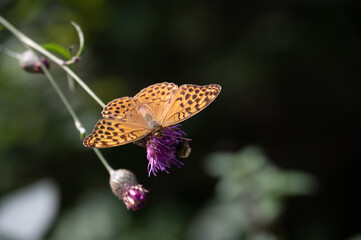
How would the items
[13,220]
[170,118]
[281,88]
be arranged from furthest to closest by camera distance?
[281,88] < [13,220] < [170,118]

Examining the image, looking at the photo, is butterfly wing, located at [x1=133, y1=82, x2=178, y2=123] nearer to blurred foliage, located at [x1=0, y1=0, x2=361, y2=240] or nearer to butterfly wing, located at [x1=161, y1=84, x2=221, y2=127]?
butterfly wing, located at [x1=161, y1=84, x2=221, y2=127]

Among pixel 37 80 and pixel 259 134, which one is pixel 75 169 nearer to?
pixel 37 80

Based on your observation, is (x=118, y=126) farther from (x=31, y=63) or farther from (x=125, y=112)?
(x=31, y=63)

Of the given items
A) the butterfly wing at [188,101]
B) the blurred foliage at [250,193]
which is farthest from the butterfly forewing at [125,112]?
the blurred foliage at [250,193]

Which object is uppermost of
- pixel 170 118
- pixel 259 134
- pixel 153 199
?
pixel 170 118

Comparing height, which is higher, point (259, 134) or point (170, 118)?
point (170, 118)

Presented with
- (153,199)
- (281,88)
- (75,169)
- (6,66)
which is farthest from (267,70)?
(6,66)

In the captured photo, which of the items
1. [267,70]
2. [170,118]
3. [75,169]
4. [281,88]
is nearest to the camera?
[170,118]

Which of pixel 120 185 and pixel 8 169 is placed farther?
pixel 8 169
